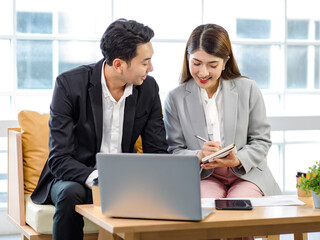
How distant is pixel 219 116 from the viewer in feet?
9.17

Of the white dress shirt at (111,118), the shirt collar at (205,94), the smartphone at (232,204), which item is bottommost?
the smartphone at (232,204)

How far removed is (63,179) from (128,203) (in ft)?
2.30

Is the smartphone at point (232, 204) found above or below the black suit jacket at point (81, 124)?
below

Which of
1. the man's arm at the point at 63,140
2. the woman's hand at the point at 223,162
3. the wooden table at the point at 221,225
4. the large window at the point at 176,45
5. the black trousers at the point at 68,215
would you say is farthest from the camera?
the large window at the point at 176,45

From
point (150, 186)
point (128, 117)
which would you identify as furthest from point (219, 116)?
point (150, 186)

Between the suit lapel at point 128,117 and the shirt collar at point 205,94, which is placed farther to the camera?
the shirt collar at point 205,94

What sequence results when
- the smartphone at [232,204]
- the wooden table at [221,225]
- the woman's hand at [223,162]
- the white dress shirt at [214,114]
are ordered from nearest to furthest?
the wooden table at [221,225] < the smartphone at [232,204] < the woman's hand at [223,162] < the white dress shirt at [214,114]

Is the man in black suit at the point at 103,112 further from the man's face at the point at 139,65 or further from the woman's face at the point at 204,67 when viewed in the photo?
the woman's face at the point at 204,67

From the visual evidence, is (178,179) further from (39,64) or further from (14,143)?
(39,64)

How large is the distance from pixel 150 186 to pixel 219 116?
1.06 metres

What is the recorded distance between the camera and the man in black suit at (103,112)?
248 cm

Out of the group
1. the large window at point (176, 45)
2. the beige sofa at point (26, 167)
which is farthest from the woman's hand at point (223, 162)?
the large window at point (176, 45)

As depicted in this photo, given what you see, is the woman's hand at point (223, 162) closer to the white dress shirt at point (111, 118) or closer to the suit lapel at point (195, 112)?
the suit lapel at point (195, 112)

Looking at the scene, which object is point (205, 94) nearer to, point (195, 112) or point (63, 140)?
point (195, 112)
